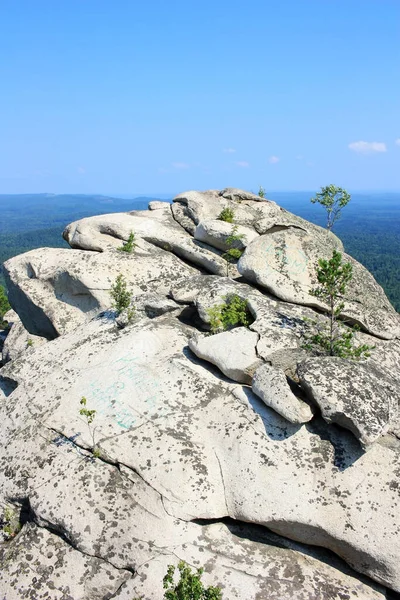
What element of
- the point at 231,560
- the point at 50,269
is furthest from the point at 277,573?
the point at 50,269

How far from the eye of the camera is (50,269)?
695 inches

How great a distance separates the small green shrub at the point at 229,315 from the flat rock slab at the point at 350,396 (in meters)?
2.79

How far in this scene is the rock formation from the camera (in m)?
8.88

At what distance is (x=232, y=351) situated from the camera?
37.9 feet

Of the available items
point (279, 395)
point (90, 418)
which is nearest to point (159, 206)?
point (90, 418)

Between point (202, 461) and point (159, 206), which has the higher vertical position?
point (159, 206)

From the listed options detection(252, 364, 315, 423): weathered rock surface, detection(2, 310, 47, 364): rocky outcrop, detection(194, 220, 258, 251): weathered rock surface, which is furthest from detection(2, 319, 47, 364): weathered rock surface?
detection(252, 364, 315, 423): weathered rock surface

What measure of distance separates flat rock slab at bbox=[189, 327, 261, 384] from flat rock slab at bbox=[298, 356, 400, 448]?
4.60 feet

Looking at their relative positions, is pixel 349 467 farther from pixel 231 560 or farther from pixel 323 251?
pixel 323 251

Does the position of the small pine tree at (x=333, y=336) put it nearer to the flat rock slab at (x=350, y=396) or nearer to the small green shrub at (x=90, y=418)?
the flat rock slab at (x=350, y=396)

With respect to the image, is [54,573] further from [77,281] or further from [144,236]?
[144,236]

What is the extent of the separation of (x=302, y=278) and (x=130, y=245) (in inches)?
257

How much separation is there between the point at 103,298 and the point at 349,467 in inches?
373

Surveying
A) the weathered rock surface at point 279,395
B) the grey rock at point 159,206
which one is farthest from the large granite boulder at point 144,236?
the weathered rock surface at point 279,395
